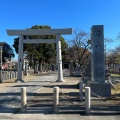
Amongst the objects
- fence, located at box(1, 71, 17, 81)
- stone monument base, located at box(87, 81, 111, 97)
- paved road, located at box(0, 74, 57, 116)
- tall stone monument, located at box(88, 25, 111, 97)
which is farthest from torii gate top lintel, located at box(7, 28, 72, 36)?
stone monument base, located at box(87, 81, 111, 97)

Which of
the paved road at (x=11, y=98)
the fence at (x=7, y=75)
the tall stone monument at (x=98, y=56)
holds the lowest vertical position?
the paved road at (x=11, y=98)

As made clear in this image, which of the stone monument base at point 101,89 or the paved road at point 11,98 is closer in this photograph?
the paved road at point 11,98

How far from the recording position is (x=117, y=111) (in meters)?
10.0

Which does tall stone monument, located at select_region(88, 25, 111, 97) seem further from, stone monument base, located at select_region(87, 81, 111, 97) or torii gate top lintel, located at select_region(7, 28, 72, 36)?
torii gate top lintel, located at select_region(7, 28, 72, 36)

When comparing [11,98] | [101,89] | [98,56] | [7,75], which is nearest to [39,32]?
[7,75]

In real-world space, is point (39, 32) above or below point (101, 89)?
above

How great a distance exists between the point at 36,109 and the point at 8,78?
79.1 ft

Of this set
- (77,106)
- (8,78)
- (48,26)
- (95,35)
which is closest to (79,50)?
(48,26)

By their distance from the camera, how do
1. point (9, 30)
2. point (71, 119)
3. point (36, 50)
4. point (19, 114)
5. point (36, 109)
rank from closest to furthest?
point (71, 119), point (19, 114), point (36, 109), point (9, 30), point (36, 50)

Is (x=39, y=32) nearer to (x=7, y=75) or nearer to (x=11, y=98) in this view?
(x=7, y=75)

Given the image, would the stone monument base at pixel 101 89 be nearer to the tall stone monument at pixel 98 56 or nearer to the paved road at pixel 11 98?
the tall stone monument at pixel 98 56

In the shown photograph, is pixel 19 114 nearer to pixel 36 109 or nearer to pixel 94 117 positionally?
pixel 36 109

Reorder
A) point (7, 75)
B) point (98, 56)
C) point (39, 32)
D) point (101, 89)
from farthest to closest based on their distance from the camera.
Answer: point (7, 75)
point (39, 32)
point (98, 56)
point (101, 89)

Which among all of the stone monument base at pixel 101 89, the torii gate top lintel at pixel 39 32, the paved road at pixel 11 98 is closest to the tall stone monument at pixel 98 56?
the stone monument base at pixel 101 89
